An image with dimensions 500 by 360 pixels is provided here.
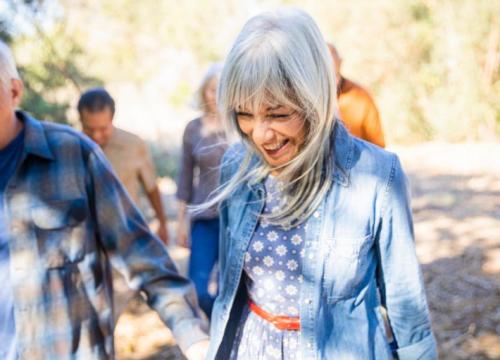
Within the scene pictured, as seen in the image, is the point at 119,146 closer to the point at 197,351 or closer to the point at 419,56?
the point at 197,351

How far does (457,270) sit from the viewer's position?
5.13m

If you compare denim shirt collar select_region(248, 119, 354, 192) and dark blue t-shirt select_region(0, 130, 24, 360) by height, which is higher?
denim shirt collar select_region(248, 119, 354, 192)

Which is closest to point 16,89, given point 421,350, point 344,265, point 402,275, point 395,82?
point 344,265

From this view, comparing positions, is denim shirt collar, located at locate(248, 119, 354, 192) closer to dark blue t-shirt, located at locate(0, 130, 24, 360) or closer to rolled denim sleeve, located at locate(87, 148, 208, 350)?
rolled denim sleeve, located at locate(87, 148, 208, 350)

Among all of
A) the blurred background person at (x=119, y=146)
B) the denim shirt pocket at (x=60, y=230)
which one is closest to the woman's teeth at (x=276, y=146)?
the denim shirt pocket at (x=60, y=230)

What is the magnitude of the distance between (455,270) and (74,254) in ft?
14.0

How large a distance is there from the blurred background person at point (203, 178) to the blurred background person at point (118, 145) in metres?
0.25

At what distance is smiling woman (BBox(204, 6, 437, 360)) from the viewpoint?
5.04 ft

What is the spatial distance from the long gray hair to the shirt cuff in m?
0.49

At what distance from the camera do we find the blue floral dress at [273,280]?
1666 mm

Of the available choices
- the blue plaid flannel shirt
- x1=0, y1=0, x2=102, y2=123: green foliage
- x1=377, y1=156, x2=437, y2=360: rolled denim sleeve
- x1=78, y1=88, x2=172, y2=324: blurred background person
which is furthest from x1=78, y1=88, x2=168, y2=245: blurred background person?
x1=377, y1=156, x2=437, y2=360: rolled denim sleeve

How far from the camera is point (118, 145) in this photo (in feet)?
13.1

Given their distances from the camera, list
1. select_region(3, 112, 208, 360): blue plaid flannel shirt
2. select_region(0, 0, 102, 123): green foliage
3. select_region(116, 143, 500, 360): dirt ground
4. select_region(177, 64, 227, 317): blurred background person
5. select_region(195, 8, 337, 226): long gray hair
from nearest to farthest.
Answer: select_region(195, 8, 337, 226): long gray hair < select_region(3, 112, 208, 360): blue plaid flannel shirt < select_region(177, 64, 227, 317): blurred background person < select_region(116, 143, 500, 360): dirt ground < select_region(0, 0, 102, 123): green foliage

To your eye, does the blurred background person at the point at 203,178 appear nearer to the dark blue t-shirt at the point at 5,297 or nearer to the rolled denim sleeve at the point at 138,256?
the rolled denim sleeve at the point at 138,256
